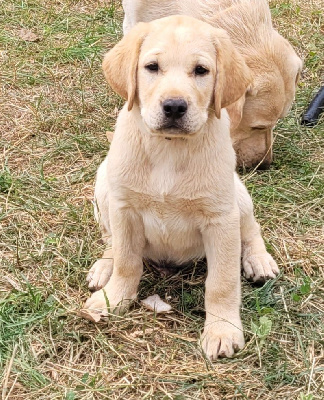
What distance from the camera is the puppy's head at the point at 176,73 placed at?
3.05 meters

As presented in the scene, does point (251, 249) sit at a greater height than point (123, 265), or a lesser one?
lesser

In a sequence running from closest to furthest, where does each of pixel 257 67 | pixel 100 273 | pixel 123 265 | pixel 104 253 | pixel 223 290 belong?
pixel 223 290 → pixel 123 265 → pixel 100 273 → pixel 104 253 → pixel 257 67

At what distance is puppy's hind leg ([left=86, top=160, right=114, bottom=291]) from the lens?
150 inches

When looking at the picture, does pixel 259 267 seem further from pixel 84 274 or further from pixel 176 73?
pixel 176 73

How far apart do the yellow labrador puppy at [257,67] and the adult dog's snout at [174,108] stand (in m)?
1.93

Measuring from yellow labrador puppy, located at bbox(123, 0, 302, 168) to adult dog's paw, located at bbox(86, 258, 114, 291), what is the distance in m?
1.60

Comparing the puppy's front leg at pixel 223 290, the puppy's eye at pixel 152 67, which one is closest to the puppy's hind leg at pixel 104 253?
the puppy's front leg at pixel 223 290

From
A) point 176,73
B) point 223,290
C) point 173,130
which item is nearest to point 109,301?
point 223,290

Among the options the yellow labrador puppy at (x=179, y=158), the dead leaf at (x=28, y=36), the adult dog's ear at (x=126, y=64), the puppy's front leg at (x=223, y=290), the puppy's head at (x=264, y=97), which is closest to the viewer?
the yellow labrador puppy at (x=179, y=158)

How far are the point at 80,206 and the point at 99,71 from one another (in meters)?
2.25

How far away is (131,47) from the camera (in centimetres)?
327

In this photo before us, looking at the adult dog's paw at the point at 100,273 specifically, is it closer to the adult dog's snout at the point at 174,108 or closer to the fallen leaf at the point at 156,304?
the fallen leaf at the point at 156,304

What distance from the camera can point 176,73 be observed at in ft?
10.2

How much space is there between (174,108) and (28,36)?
14.6 ft
